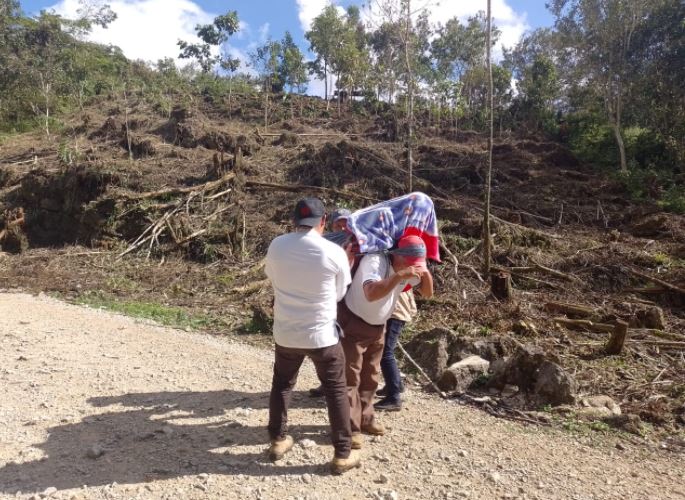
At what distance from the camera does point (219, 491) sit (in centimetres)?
300

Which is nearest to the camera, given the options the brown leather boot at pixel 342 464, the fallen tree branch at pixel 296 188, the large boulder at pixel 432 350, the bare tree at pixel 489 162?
the brown leather boot at pixel 342 464

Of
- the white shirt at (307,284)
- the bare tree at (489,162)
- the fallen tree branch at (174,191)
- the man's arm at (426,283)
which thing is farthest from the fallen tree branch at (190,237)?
the man's arm at (426,283)

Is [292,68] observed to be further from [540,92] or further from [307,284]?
[307,284]

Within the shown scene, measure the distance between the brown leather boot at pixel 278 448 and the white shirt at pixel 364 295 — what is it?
0.89m

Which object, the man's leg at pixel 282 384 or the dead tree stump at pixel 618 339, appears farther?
the dead tree stump at pixel 618 339

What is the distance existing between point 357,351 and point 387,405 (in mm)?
971

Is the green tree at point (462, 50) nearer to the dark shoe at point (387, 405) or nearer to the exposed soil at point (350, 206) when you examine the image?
the exposed soil at point (350, 206)

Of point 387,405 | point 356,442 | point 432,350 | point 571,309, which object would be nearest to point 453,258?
point 571,309

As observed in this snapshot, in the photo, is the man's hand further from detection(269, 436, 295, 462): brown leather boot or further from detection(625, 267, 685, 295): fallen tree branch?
detection(625, 267, 685, 295): fallen tree branch

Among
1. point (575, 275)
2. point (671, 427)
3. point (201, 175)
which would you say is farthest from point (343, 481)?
Answer: point (201, 175)

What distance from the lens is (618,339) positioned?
18.2ft

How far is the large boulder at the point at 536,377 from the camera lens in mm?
4387

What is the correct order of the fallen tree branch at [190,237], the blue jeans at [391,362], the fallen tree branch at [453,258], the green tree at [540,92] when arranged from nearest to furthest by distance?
1. the blue jeans at [391,362]
2. the fallen tree branch at [453,258]
3. the fallen tree branch at [190,237]
4. the green tree at [540,92]

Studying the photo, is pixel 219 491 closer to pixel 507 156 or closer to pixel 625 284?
pixel 625 284
